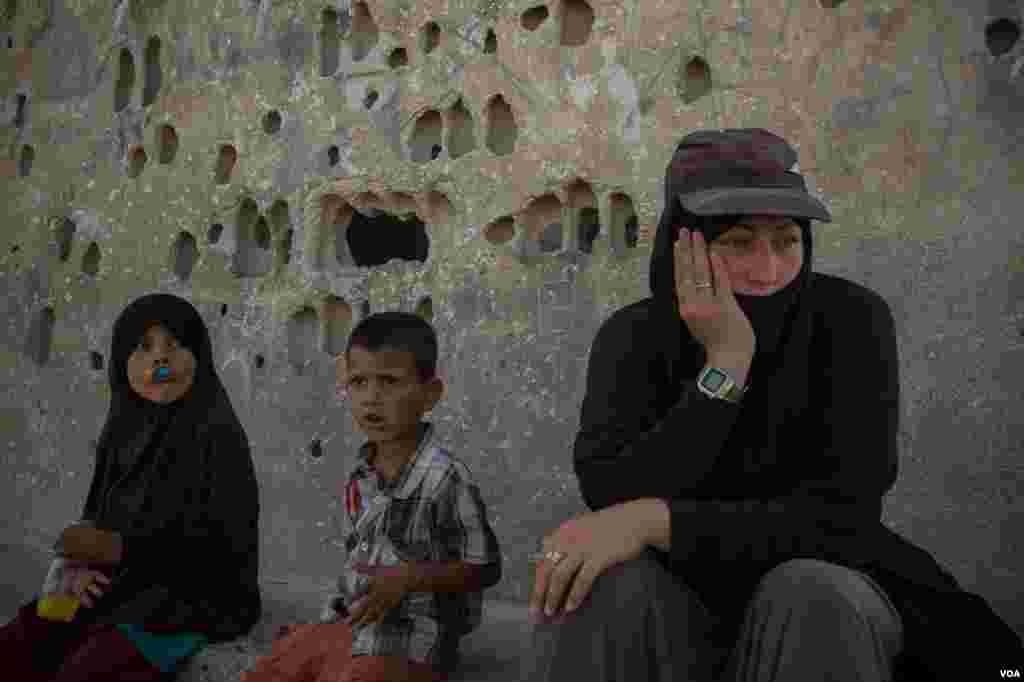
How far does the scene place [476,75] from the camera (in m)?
3.91

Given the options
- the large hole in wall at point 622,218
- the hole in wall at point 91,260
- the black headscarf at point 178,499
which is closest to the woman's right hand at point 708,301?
the black headscarf at point 178,499

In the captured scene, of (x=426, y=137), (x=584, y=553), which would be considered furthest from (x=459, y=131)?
(x=584, y=553)

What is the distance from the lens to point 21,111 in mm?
5215

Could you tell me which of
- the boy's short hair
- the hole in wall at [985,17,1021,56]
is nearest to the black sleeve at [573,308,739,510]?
the boy's short hair

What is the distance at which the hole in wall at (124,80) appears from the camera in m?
4.92

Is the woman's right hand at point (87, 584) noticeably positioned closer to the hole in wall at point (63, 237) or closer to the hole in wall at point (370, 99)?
the hole in wall at point (370, 99)

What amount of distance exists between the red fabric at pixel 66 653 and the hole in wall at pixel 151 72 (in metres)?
2.81

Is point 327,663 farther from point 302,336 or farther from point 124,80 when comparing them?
point 124,80

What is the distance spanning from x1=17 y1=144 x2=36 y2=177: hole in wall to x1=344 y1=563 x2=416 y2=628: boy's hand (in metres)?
3.79

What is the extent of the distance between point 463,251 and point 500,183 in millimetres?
281

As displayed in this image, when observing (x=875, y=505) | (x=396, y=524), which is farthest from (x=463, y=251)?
(x=875, y=505)

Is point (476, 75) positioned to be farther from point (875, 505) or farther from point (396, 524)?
point (875, 505)

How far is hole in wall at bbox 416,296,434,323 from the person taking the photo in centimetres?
395

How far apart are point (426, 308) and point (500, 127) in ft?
2.35
